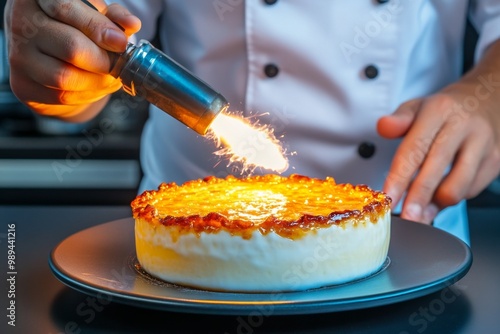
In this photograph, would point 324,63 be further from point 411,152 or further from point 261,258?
point 261,258

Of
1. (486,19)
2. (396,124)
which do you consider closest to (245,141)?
(396,124)

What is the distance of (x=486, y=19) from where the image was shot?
5.49 feet

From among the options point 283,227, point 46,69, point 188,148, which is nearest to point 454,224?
point 188,148

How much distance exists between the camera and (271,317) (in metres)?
0.90

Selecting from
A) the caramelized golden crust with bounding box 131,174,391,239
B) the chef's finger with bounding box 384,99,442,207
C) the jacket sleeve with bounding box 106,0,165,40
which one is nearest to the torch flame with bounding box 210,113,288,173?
the caramelized golden crust with bounding box 131,174,391,239

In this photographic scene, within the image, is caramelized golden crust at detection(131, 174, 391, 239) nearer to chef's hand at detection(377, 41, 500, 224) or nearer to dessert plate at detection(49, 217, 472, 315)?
dessert plate at detection(49, 217, 472, 315)

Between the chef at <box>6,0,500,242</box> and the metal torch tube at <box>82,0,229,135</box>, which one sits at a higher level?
the metal torch tube at <box>82,0,229,135</box>

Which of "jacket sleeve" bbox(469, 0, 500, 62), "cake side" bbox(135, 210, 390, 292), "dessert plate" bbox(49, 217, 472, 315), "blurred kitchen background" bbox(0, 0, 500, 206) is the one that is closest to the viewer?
"dessert plate" bbox(49, 217, 472, 315)

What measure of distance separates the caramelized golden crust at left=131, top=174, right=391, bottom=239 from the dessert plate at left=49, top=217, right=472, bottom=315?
0.07m

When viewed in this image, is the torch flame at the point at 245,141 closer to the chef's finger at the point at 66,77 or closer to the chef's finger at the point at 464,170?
the chef's finger at the point at 66,77

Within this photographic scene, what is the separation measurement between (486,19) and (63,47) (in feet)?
3.29

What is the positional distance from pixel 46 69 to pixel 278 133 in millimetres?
552

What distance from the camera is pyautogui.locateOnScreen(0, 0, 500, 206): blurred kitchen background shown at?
11.2 ft

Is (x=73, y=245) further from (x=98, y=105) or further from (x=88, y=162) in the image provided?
(x=88, y=162)
